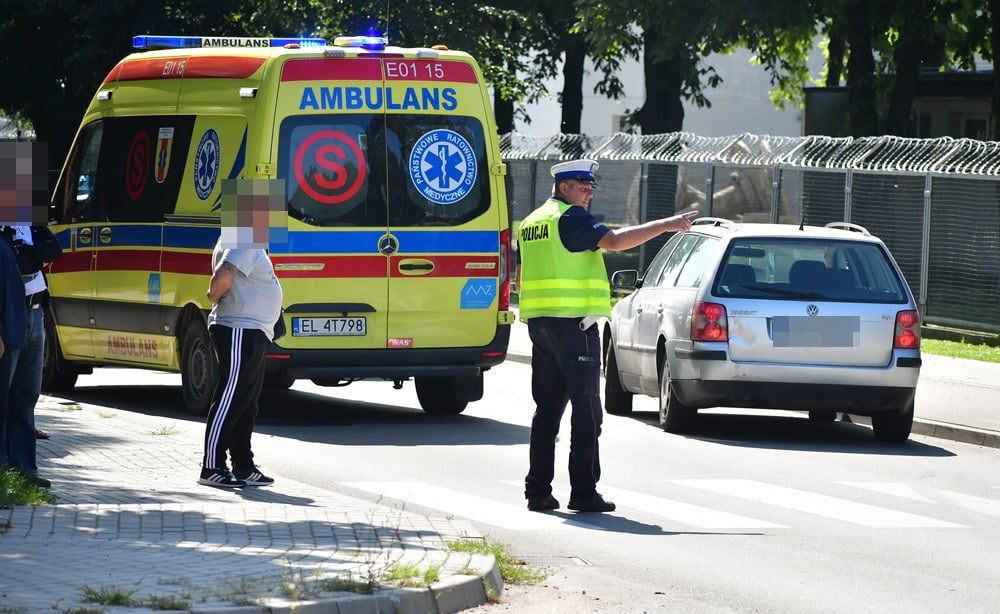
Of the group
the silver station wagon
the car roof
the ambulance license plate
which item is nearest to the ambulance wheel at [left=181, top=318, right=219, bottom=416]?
the ambulance license plate

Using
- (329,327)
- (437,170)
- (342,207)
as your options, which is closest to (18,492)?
(329,327)

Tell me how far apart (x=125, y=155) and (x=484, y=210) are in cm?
309

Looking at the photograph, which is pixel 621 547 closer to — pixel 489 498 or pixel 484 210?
pixel 489 498

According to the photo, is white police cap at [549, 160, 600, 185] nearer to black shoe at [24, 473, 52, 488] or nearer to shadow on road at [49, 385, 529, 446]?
black shoe at [24, 473, 52, 488]

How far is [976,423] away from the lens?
46.3 ft

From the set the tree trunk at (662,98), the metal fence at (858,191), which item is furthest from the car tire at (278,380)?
the tree trunk at (662,98)

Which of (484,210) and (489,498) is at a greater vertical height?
(484,210)

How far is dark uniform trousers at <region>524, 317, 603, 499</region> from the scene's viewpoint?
955 centimetres

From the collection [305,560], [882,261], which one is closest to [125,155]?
[882,261]

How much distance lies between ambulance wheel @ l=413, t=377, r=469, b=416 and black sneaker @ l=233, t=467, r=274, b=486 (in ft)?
14.3

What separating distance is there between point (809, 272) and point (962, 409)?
2.79 meters

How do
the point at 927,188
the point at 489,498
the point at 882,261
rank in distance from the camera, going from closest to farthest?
the point at 489,498, the point at 882,261, the point at 927,188

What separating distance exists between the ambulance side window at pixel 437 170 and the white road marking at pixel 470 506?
3.31 metres

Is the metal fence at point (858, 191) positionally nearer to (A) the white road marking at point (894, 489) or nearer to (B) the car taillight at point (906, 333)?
(B) the car taillight at point (906, 333)
